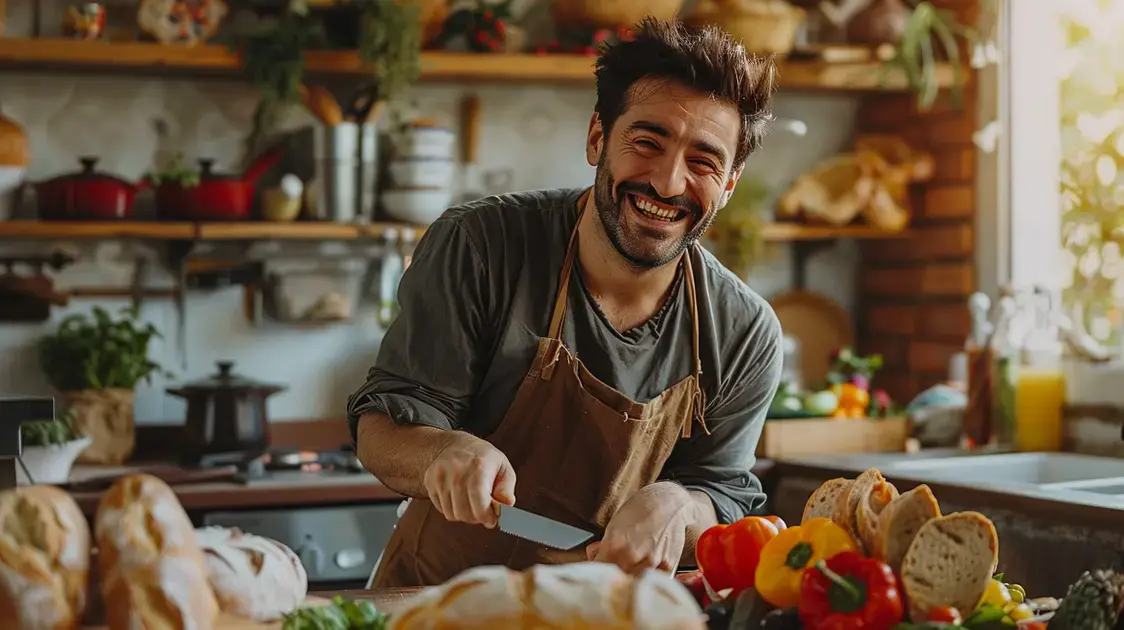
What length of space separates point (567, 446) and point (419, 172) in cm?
177

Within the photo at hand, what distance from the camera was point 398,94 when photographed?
380cm

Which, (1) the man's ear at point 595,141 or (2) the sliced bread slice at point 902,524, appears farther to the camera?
(1) the man's ear at point 595,141

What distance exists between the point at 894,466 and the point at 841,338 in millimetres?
1219

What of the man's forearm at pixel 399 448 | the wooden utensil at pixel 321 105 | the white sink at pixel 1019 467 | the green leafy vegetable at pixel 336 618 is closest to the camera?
the green leafy vegetable at pixel 336 618

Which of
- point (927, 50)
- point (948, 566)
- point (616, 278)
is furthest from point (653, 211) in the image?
point (927, 50)

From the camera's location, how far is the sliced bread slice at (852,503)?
1493 mm

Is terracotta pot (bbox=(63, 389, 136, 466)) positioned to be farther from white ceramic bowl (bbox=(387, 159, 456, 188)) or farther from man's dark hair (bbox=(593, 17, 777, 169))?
man's dark hair (bbox=(593, 17, 777, 169))

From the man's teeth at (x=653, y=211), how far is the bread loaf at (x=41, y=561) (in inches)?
40.4

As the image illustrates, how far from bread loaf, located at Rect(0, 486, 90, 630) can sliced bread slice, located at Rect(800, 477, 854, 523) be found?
2.62ft

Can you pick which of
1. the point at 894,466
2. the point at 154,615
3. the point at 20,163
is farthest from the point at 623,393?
the point at 20,163

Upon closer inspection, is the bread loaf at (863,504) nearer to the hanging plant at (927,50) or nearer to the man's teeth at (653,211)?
the man's teeth at (653,211)

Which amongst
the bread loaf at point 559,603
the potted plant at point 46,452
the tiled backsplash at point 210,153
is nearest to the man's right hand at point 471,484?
the bread loaf at point 559,603

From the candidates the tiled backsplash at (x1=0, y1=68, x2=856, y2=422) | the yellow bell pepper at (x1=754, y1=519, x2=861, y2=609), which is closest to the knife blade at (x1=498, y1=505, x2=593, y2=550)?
the yellow bell pepper at (x1=754, y1=519, x2=861, y2=609)

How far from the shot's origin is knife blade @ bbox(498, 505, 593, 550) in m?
1.86
